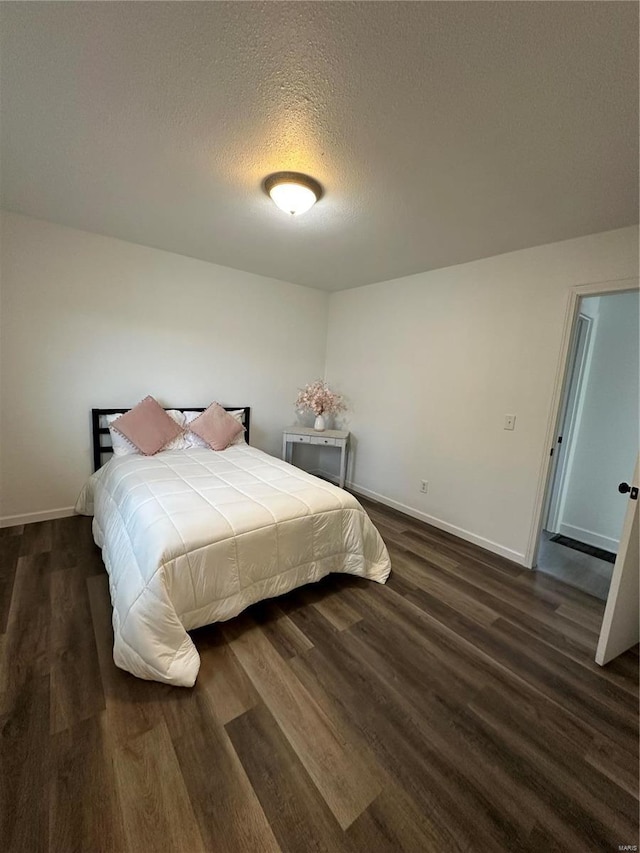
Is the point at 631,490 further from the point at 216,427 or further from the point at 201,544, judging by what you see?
the point at 216,427

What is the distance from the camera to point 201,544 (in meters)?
1.69

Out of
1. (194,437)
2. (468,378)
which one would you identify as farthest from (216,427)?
(468,378)

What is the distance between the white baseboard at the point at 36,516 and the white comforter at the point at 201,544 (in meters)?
0.58

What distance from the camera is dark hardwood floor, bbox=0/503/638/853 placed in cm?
106

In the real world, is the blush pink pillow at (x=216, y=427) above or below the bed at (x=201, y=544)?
above

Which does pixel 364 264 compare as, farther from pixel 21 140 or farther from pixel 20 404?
pixel 20 404

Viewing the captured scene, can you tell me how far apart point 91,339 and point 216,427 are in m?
1.30

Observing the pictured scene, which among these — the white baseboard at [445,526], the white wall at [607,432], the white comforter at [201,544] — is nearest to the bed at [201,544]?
the white comforter at [201,544]

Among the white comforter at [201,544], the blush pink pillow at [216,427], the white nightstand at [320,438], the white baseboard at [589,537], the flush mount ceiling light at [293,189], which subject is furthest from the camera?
the white nightstand at [320,438]

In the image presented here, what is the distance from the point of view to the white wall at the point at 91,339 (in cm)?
268

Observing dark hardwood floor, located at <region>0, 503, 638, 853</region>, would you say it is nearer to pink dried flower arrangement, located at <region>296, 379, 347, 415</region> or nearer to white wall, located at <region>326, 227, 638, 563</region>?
white wall, located at <region>326, 227, 638, 563</region>

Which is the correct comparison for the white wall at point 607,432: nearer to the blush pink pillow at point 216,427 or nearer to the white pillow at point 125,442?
the blush pink pillow at point 216,427

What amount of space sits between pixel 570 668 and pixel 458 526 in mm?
1402

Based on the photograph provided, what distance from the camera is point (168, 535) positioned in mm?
1647
